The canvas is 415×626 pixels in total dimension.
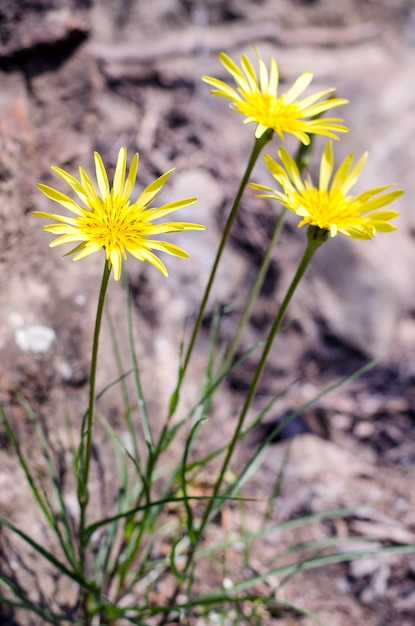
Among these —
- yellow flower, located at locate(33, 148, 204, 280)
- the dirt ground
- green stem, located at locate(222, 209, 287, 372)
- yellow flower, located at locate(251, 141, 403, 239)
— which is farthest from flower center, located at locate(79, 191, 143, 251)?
the dirt ground

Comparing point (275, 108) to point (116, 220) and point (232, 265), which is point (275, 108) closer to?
point (116, 220)

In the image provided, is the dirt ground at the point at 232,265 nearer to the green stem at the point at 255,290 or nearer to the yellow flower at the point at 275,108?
the green stem at the point at 255,290

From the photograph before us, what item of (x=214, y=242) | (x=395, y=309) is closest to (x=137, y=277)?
(x=214, y=242)

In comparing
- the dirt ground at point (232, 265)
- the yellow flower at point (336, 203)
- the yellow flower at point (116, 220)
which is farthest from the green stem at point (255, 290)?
the dirt ground at point (232, 265)

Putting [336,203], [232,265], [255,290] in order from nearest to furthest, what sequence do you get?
[336,203], [255,290], [232,265]

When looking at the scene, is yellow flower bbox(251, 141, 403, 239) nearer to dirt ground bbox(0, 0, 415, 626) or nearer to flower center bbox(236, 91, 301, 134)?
flower center bbox(236, 91, 301, 134)

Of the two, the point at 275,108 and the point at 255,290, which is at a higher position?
the point at 275,108

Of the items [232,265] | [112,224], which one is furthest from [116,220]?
[232,265]
